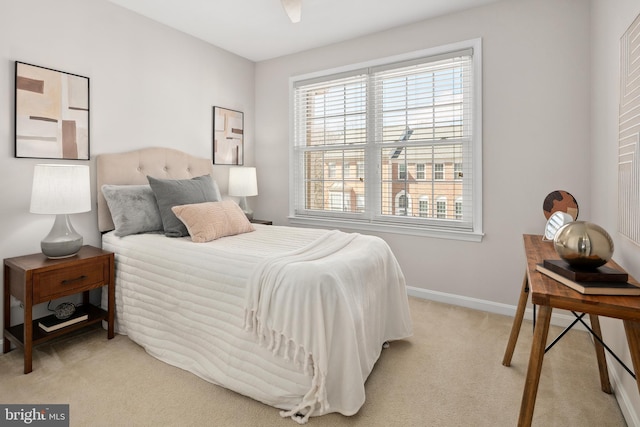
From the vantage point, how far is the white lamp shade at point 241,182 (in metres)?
3.74

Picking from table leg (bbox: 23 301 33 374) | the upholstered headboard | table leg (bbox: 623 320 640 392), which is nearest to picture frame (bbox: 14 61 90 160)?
the upholstered headboard

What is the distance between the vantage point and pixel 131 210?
262cm

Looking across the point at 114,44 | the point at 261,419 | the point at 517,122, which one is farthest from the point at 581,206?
the point at 114,44

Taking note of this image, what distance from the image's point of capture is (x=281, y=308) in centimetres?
167

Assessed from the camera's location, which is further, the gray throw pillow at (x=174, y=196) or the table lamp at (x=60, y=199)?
the gray throw pillow at (x=174, y=196)

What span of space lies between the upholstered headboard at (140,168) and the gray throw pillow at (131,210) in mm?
118

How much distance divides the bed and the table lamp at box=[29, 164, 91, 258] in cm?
34

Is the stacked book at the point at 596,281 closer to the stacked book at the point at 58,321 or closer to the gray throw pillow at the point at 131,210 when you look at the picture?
the gray throw pillow at the point at 131,210

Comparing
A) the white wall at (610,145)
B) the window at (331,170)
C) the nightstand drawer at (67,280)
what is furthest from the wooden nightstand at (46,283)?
the white wall at (610,145)

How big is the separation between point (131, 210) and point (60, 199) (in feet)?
1.72

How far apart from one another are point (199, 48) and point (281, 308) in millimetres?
3064

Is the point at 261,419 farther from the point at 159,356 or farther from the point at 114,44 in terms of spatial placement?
the point at 114,44

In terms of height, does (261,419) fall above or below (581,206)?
below

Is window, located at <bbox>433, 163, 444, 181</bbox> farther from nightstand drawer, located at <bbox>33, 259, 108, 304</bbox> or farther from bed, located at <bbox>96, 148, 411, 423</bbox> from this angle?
nightstand drawer, located at <bbox>33, 259, 108, 304</bbox>
